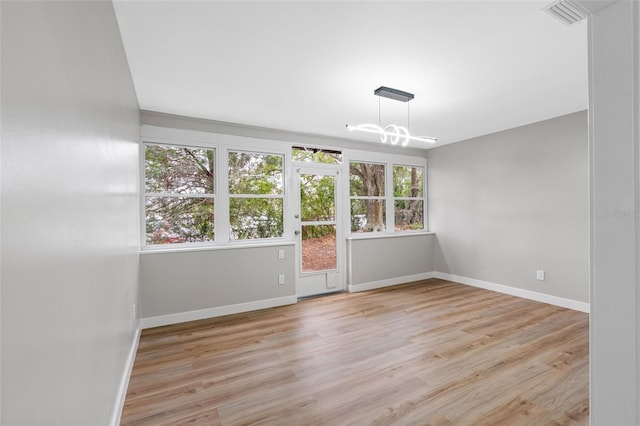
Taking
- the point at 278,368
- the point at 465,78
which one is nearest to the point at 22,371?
the point at 278,368

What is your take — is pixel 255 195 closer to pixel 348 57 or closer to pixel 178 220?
pixel 178 220

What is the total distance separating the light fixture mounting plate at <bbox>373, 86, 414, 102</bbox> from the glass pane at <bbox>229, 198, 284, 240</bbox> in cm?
211

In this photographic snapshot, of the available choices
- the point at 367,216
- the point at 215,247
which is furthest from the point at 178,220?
the point at 367,216

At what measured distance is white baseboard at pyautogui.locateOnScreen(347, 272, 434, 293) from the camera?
4.90 m

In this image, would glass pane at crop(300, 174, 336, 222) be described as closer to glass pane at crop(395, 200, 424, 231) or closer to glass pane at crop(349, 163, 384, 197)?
glass pane at crop(349, 163, 384, 197)

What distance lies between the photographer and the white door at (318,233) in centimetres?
465

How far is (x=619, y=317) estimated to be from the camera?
2.26 ft

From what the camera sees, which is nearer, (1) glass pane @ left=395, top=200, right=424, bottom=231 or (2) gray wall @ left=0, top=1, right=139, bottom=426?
(2) gray wall @ left=0, top=1, right=139, bottom=426

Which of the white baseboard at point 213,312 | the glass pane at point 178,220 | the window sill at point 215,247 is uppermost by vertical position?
the glass pane at point 178,220

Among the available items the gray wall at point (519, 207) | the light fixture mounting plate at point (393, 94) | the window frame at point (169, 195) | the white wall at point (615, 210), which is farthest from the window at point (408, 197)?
the white wall at point (615, 210)

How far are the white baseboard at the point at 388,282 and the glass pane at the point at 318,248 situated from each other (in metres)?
0.46

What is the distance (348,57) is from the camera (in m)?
2.39

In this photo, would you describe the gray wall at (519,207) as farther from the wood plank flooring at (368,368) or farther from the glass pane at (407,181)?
the wood plank flooring at (368,368)

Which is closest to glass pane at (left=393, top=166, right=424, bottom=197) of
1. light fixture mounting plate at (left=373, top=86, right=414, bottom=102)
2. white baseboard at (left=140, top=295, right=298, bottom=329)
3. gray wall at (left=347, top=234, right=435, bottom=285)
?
gray wall at (left=347, top=234, right=435, bottom=285)
